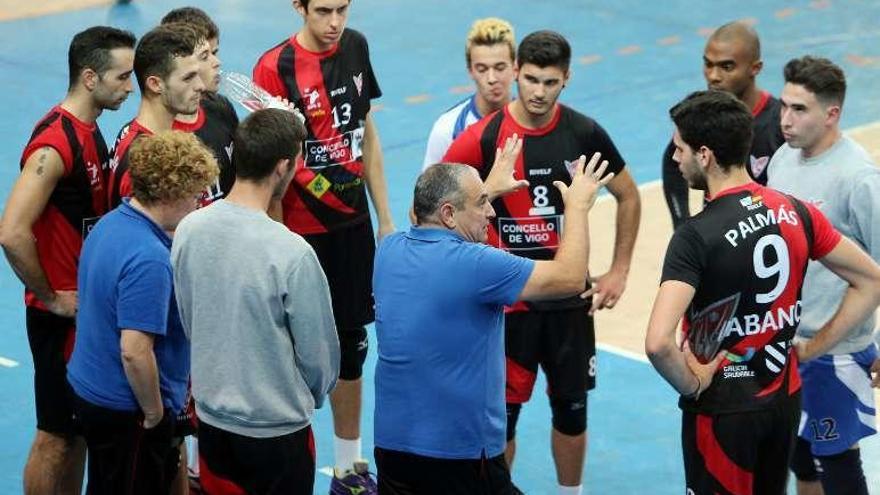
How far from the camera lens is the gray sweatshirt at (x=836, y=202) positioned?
6.96 meters

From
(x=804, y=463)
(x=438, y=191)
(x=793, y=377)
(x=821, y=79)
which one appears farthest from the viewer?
(x=804, y=463)

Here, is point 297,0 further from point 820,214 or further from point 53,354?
point 820,214

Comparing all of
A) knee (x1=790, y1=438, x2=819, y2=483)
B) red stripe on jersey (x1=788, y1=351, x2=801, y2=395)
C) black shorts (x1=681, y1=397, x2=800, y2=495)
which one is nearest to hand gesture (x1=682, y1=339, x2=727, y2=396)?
black shorts (x1=681, y1=397, x2=800, y2=495)

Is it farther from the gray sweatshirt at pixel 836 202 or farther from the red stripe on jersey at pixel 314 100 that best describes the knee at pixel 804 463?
the red stripe on jersey at pixel 314 100

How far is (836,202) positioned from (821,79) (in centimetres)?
60

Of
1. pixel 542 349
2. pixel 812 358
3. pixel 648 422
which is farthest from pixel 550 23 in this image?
pixel 812 358

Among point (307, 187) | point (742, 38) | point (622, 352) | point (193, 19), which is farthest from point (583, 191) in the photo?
point (622, 352)

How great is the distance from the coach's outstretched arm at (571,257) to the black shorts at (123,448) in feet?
5.98

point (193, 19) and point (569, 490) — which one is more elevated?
point (193, 19)

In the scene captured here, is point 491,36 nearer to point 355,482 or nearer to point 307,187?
point 307,187

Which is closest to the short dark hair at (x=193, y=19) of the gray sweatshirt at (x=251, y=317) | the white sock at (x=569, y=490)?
the gray sweatshirt at (x=251, y=317)

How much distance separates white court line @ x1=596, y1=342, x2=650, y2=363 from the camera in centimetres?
1016

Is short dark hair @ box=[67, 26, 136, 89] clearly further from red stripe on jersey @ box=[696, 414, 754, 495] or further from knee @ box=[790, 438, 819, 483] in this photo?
knee @ box=[790, 438, 819, 483]

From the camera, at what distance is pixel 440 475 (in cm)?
629
